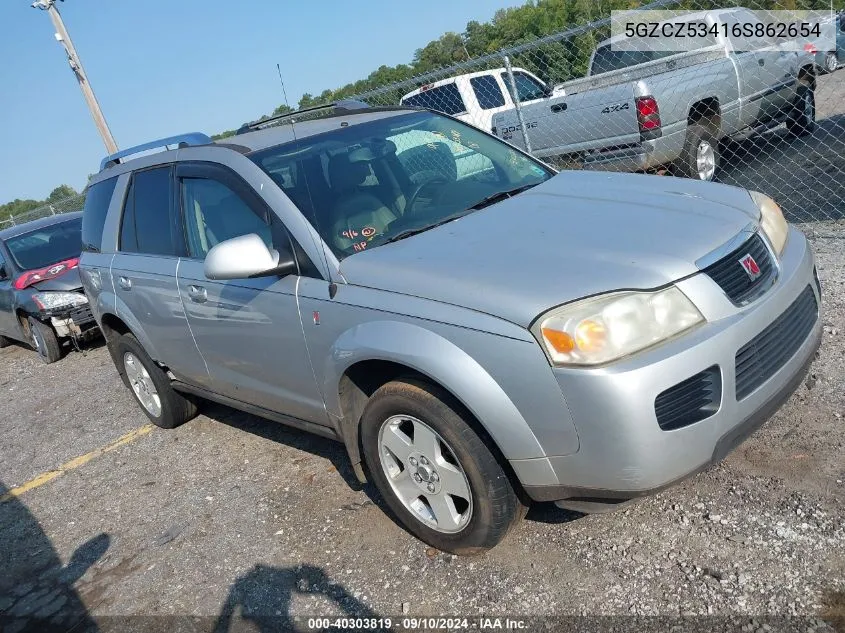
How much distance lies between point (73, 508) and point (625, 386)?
3825 mm

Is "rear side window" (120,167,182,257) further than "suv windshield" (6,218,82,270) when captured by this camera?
No

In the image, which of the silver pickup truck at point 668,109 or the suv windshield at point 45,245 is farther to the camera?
the suv windshield at point 45,245

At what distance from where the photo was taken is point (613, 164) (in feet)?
24.1

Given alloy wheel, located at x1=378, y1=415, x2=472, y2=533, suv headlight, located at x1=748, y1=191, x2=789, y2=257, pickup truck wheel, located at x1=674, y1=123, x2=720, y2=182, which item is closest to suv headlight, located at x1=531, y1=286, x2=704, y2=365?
alloy wheel, located at x1=378, y1=415, x2=472, y2=533

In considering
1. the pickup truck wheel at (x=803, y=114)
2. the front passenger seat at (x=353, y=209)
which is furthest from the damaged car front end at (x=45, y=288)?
the pickup truck wheel at (x=803, y=114)

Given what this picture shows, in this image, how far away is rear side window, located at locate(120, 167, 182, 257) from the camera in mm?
4422

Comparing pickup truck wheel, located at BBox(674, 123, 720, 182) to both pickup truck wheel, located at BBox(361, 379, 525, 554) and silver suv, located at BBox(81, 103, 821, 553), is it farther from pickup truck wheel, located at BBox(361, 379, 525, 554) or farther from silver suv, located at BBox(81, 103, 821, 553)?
pickup truck wheel, located at BBox(361, 379, 525, 554)

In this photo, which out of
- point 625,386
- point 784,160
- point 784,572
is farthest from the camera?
point 784,160

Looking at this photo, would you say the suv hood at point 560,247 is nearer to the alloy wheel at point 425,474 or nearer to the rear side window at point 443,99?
the alloy wheel at point 425,474

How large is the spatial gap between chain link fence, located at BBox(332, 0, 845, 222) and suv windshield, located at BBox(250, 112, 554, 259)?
3.11 m

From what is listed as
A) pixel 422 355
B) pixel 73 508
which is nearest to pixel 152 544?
pixel 73 508

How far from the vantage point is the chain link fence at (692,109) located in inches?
278

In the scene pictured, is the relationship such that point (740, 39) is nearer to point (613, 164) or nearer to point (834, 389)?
point (613, 164)

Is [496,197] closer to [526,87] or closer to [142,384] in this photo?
[142,384]
